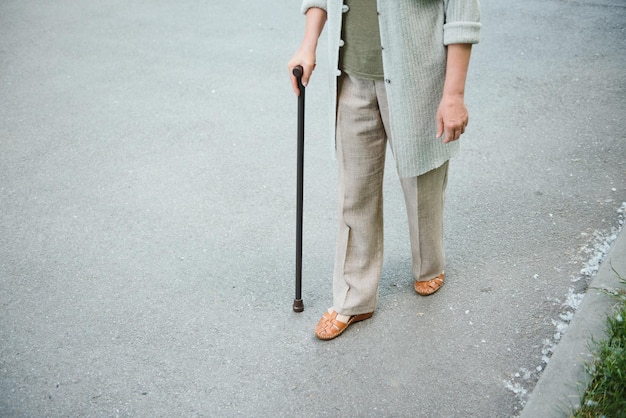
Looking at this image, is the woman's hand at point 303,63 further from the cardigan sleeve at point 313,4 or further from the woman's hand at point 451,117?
the woman's hand at point 451,117

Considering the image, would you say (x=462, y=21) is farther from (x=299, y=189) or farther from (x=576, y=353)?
(x=576, y=353)

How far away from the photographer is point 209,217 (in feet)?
13.2

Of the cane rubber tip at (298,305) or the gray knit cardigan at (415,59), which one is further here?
the cane rubber tip at (298,305)

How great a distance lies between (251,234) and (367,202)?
1.16 metres

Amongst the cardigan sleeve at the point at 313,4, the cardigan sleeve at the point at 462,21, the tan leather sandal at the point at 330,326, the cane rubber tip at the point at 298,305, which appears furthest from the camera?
the cane rubber tip at the point at 298,305

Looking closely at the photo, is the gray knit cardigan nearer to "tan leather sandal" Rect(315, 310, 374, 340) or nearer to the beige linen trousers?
the beige linen trousers

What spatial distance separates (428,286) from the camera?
332cm

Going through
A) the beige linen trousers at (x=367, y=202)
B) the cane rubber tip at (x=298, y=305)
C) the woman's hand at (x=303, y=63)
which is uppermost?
the woman's hand at (x=303, y=63)

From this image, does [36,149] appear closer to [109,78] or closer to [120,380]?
[109,78]

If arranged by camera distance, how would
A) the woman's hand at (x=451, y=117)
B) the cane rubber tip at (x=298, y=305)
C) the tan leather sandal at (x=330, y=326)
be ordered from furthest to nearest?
1. the cane rubber tip at (x=298, y=305)
2. the tan leather sandal at (x=330, y=326)
3. the woman's hand at (x=451, y=117)

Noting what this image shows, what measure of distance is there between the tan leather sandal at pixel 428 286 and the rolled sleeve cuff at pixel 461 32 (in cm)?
137

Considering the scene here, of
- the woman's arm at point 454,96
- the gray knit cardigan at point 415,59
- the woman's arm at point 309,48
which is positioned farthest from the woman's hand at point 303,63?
the woman's arm at point 454,96

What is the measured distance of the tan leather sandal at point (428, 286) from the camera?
3.32 metres

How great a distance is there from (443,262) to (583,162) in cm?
175
